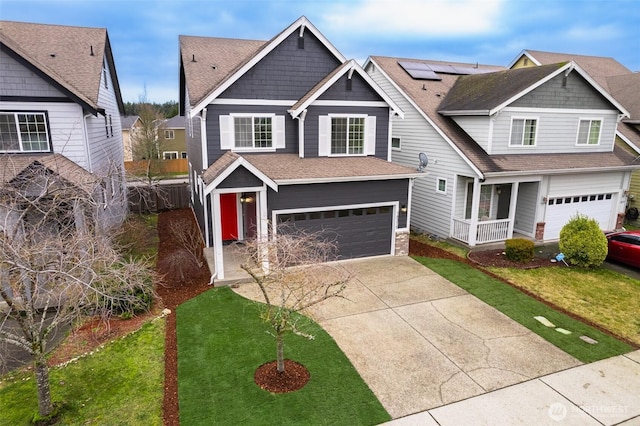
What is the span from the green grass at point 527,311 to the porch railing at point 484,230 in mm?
2172

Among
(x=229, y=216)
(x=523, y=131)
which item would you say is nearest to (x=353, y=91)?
(x=229, y=216)

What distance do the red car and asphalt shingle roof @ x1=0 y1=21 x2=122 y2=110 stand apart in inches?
792

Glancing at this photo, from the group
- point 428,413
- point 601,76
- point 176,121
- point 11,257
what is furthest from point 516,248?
point 176,121

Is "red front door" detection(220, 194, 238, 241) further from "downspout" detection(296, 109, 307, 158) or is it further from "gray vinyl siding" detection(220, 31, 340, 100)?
"gray vinyl siding" detection(220, 31, 340, 100)

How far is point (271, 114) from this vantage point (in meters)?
15.4

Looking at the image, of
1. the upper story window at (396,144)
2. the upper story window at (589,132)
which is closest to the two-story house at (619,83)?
the upper story window at (589,132)

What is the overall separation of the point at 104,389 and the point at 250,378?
289cm

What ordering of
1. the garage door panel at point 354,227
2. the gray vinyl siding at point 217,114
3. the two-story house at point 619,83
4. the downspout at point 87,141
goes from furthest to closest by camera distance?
the two-story house at point 619,83
the gray vinyl siding at point 217,114
the garage door panel at point 354,227
the downspout at point 87,141

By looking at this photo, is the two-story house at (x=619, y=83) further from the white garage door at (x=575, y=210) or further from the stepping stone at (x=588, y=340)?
the stepping stone at (x=588, y=340)

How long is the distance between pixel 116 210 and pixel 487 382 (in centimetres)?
1600

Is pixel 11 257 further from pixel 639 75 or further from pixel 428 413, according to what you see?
Result: pixel 639 75

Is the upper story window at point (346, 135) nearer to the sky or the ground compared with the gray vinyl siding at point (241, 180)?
nearer to the sky

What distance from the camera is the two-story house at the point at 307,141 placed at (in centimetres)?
1420

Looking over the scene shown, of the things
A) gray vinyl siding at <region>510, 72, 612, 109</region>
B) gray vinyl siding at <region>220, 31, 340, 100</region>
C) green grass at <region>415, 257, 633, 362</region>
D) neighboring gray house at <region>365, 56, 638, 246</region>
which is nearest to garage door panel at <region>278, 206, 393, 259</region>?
green grass at <region>415, 257, 633, 362</region>
